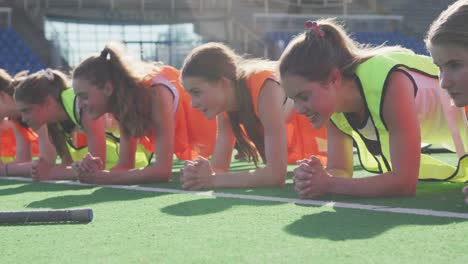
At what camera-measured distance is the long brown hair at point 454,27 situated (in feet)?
7.10

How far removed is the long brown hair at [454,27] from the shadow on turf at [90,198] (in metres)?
1.59

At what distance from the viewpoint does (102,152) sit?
416 centimetres

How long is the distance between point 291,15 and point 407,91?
651 inches

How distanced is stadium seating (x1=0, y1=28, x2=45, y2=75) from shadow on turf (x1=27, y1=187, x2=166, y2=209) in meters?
12.6

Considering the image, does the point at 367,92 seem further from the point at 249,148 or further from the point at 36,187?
the point at 36,187

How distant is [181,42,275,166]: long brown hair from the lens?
11.1 ft

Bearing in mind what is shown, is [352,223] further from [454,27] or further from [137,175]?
[137,175]

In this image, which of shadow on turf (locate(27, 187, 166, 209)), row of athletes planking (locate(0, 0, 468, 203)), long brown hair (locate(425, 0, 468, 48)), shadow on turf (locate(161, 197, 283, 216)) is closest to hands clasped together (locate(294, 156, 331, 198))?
row of athletes planking (locate(0, 0, 468, 203))

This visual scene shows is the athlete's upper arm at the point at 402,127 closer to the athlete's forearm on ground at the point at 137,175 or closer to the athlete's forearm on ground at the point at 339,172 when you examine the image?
the athlete's forearm on ground at the point at 339,172

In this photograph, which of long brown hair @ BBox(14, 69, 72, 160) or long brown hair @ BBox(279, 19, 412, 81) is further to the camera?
long brown hair @ BBox(14, 69, 72, 160)

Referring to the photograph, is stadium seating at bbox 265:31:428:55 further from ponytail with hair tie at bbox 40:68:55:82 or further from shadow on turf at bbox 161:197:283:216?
shadow on turf at bbox 161:197:283:216

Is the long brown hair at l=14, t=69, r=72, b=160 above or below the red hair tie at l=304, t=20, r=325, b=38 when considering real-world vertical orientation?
below

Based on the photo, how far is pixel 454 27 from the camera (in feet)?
7.15

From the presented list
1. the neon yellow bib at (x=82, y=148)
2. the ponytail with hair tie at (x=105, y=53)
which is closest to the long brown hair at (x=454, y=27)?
the ponytail with hair tie at (x=105, y=53)
